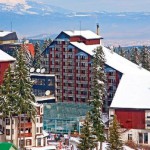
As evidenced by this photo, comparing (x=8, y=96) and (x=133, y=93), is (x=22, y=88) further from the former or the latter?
(x=133, y=93)

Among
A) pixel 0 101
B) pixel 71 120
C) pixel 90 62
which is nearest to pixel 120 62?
pixel 90 62

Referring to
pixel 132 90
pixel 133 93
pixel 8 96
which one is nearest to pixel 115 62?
pixel 132 90

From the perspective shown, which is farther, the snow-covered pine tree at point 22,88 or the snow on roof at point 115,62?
the snow on roof at point 115,62

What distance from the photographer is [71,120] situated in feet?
410

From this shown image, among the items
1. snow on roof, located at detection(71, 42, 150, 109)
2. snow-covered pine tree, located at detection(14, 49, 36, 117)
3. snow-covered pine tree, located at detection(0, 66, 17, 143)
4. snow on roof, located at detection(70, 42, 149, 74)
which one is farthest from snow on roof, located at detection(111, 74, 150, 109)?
snow-covered pine tree, located at detection(0, 66, 17, 143)

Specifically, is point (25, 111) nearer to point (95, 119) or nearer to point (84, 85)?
point (95, 119)

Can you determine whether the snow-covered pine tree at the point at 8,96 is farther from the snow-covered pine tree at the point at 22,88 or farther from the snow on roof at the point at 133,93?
the snow on roof at the point at 133,93

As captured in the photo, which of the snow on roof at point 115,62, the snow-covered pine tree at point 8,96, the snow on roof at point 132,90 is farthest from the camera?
the snow on roof at point 115,62

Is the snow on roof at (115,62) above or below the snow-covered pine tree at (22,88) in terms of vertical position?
above

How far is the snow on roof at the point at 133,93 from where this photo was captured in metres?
123

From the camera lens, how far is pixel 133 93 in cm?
12681

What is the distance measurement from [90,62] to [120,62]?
774 centimetres

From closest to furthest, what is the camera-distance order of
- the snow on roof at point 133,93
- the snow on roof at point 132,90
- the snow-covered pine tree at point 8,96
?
the snow-covered pine tree at point 8,96 < the snow on roof at point 133,93 < the snow on roof at point 132,90

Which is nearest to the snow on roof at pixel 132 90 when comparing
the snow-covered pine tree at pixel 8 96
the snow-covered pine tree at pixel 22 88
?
the snow-covered pine tree at pixel 22 88
